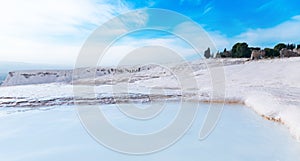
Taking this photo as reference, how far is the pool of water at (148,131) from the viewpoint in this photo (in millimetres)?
2605

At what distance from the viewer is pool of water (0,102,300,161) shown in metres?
2.61

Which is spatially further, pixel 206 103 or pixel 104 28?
pixel 206 103

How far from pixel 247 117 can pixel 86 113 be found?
3.15 metres

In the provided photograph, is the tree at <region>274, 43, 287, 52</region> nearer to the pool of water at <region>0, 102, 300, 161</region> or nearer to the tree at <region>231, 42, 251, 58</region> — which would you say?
the tree at <region>231, 42, 251, 58</region>

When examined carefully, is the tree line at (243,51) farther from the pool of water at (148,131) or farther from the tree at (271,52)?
the pool of water at (148,131)

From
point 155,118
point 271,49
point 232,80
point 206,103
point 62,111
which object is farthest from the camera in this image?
point 271,49

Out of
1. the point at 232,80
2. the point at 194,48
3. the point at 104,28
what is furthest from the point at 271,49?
the point at 104,28

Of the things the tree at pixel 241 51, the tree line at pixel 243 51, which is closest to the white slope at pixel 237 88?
the tree line at pixel 243 51

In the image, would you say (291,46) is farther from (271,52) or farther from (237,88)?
(237,88)

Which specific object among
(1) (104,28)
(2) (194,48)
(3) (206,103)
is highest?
(1) (104,28)

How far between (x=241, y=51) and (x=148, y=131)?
2317cm

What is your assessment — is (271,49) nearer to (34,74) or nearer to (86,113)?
(34,74)

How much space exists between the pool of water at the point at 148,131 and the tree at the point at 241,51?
21.2m

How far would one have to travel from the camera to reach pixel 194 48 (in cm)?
496
